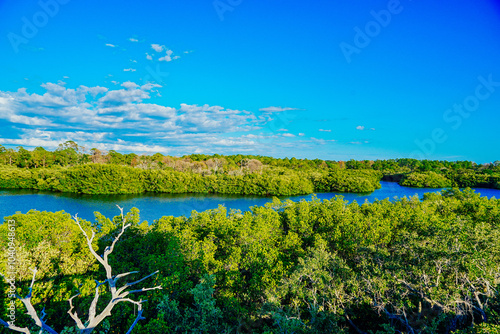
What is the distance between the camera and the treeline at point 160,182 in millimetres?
52625

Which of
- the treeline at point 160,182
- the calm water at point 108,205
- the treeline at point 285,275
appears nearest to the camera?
the treeline at point 285,275

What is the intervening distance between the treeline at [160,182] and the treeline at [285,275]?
4017cm

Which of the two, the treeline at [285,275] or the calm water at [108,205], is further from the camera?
the calm water at [108,205]

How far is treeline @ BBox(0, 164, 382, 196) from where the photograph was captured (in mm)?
52625

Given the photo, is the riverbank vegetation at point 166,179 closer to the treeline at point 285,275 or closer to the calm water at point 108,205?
the calm water at point 108,205

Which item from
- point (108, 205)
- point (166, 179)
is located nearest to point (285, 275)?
point (108, 205)

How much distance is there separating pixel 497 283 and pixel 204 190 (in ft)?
178

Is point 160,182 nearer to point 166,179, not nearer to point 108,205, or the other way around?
point 166,179

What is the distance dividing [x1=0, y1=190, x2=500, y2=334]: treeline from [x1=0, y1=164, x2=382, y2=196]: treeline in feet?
132

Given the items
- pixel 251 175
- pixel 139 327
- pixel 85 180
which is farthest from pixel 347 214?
pixel 85 180

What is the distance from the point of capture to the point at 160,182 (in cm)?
5772

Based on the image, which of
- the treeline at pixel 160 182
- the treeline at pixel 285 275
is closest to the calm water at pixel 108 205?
the treeline at pixel 160 182

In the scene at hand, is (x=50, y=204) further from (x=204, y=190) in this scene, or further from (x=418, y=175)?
(x=418, y=175)

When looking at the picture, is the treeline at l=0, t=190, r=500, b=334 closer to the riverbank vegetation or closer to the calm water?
the calm water
